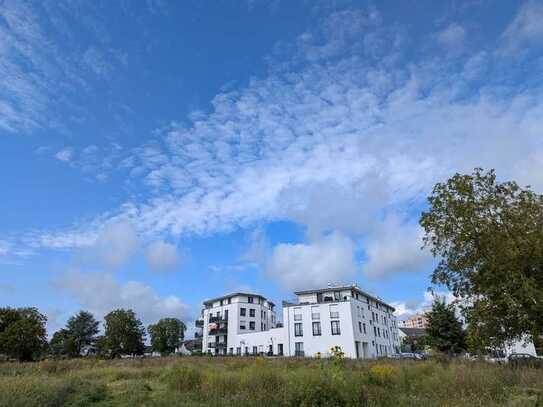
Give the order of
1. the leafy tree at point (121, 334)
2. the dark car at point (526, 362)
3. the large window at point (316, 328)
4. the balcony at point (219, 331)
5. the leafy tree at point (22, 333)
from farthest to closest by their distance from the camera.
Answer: the balcony at point (219, 331)
the large window at point (316, 328)
the leafy tree at point (121, 334)
the leafy tree at point (22, 333)
the dark car at point (526, 362)

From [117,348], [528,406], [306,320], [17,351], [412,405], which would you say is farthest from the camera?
[306,320]

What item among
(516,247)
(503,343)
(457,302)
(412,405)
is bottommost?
(412,405)

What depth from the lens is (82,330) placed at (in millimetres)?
74062

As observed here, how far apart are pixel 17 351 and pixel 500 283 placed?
45.4m

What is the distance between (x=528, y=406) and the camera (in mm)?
8211

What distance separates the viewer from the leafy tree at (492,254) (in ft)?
60.9

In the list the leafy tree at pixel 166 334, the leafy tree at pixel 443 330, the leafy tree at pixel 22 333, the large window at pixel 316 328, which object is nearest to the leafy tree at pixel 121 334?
the leafy tree at pixel 166 334

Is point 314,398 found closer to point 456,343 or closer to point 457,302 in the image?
point 457,302

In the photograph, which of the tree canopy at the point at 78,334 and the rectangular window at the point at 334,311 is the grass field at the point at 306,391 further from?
the tree canopy at the point at 78,334

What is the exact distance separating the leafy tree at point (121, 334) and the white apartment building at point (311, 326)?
19.1 metres

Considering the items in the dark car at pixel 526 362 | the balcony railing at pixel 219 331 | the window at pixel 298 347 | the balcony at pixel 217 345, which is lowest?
the dark car at pixel 526 362

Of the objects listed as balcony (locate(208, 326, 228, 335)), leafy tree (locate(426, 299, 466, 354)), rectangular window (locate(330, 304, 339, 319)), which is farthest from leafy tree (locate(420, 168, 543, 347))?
balcony (locate(208, 326, 228, 335))

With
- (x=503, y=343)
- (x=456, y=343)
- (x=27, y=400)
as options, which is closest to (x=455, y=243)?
(x=503, y=343)

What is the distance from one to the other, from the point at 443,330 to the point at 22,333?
44.9 metres
